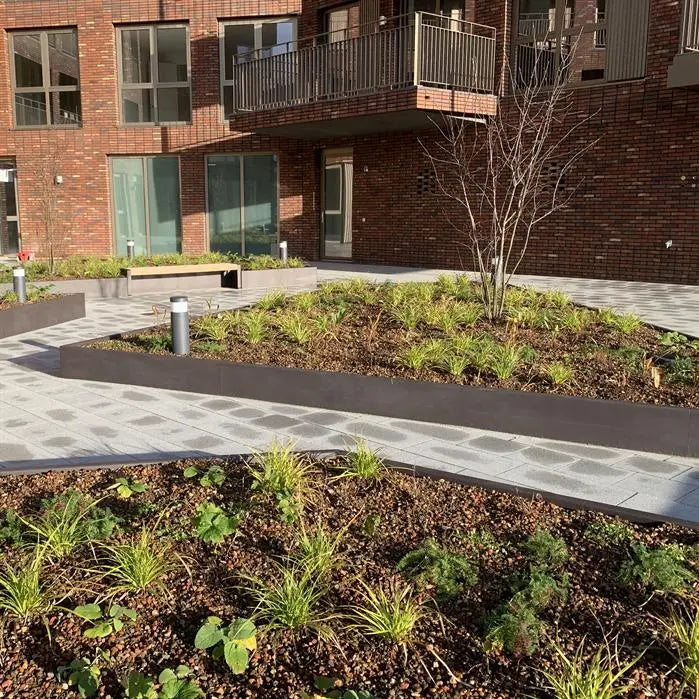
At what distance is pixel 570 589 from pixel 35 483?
293 cm

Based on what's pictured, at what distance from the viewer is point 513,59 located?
15828 mm

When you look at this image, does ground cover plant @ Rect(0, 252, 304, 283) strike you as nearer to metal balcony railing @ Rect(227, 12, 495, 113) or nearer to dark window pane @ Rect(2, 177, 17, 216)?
metal balcony railing @ Rect(227, 12, 495, 113)

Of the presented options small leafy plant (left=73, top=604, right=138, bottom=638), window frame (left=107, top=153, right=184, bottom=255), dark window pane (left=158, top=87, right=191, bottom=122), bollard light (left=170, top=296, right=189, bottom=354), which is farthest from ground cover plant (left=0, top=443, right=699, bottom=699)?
dark window pane (left=158, top=87, right=191, bottom=122)

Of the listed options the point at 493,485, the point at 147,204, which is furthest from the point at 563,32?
the point at 493,485

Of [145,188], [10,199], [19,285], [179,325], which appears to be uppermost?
[145,188]

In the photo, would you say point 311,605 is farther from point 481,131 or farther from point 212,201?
point 212,201

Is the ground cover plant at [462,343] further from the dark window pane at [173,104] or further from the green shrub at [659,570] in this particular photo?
the dark window pane at [173,104]

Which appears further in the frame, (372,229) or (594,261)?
(372,229)

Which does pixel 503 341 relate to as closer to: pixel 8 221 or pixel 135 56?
pixel 135 56

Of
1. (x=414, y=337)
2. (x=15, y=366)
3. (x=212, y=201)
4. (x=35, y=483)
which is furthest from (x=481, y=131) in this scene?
(x=35, y=483)

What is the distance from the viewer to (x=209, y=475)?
165 inches

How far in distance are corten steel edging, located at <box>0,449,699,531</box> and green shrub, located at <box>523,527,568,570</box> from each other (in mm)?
462

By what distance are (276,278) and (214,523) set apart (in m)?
12.1

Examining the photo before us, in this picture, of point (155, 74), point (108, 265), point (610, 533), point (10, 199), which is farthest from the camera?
point (10, 199)
